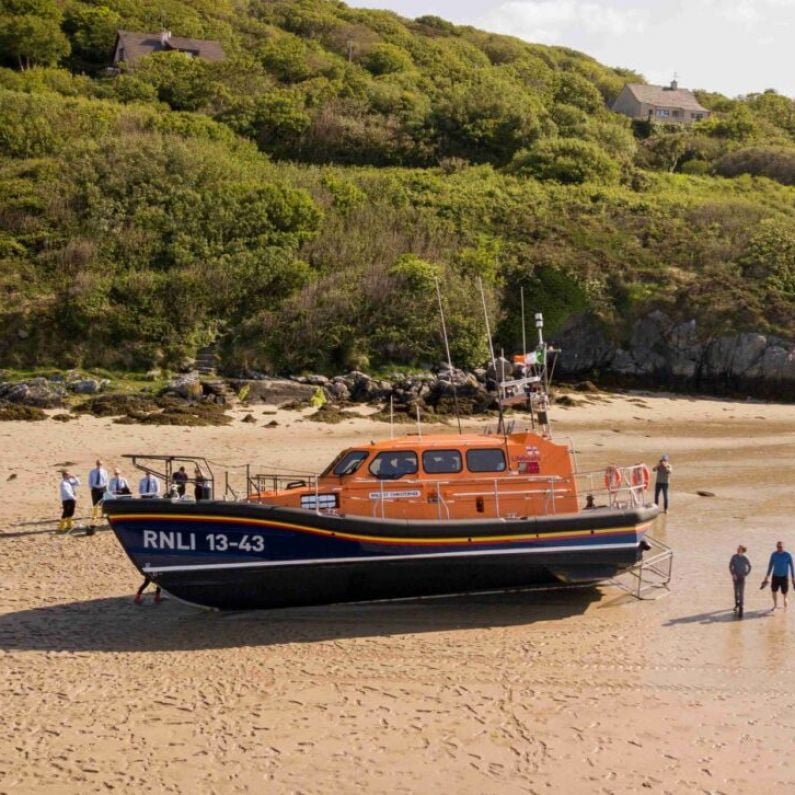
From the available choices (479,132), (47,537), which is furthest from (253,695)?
(479,132)

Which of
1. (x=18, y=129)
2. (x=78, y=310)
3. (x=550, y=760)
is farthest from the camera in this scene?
(x=18, y=129)

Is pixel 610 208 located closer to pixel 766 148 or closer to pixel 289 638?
pixel 766 148

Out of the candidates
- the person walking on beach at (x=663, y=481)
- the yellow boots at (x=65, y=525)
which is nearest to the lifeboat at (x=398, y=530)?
the yellow boots at (x=65, y=525)

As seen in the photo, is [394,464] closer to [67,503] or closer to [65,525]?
[67,503]

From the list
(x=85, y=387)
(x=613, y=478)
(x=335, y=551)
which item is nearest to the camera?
(x=335, y=551)

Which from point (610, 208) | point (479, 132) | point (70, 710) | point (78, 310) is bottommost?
point (70, 710)

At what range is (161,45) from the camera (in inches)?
2105

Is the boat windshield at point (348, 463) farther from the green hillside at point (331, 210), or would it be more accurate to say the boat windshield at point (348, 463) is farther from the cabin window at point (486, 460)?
the green hillside at point (331, 210)

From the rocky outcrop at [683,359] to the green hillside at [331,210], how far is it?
0.60 meters

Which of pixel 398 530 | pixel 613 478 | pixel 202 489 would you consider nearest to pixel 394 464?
pixel 398 530

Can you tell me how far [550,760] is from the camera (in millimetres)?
7293

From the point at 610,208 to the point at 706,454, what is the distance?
1954 centimetres

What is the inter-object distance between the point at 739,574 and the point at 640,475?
1.84m

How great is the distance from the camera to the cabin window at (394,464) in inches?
427
